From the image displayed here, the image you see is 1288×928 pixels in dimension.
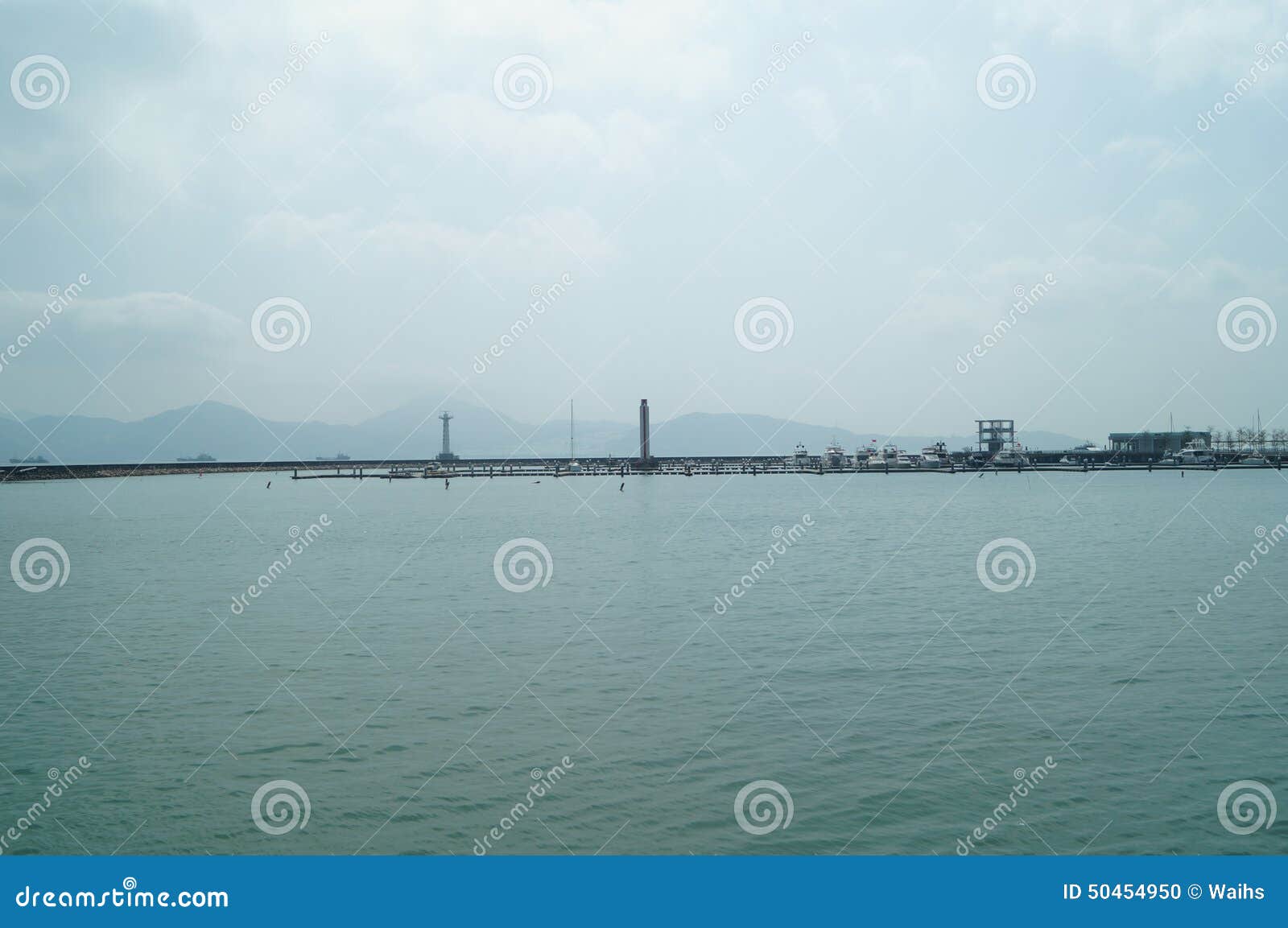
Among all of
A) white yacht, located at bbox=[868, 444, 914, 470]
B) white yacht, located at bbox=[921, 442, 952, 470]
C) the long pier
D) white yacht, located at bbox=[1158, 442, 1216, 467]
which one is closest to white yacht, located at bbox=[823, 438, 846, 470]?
the long pier

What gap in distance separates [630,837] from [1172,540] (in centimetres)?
3616

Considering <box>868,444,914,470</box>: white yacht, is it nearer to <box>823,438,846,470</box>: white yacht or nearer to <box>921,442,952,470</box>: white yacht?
<box>921,442,952,470</box>: white yacht

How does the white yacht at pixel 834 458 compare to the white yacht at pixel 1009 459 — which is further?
the white yacht at pixel 834 458

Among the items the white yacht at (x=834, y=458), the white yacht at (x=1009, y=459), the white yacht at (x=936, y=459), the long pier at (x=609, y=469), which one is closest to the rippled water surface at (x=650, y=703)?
the long pier at (x=609, y=469)

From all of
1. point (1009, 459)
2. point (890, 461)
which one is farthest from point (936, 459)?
point (1009, 459)

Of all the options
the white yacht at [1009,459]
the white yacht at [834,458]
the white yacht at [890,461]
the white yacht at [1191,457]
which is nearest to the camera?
the white yacht at [1191,457]

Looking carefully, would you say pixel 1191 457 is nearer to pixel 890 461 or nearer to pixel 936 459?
pixel 936 459

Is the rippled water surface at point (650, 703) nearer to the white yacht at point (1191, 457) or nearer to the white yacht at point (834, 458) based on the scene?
the white yacht at point (1191, 457)

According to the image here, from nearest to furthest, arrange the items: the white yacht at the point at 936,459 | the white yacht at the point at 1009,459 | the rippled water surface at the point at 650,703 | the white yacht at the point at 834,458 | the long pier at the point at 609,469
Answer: the rippled water surface at the point at 650,703
the long pier at the point at 609,469
the white yacht at the point at 1009,459
the white yacht at the point at 936,459
the white yacht at the point at 834,458

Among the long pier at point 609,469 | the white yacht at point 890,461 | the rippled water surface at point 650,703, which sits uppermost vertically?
the white yacht at point 890,461

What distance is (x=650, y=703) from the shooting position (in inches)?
517

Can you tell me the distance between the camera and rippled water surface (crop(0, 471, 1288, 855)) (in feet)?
29.7

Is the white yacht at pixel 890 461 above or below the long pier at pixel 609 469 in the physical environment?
above

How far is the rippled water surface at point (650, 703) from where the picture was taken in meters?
9.05
